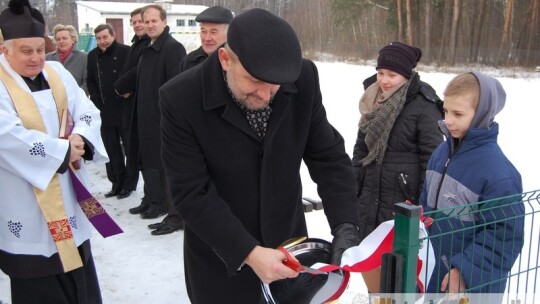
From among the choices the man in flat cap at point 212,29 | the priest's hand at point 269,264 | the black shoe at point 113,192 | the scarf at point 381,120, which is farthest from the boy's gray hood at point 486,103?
the black shoe at point 113,192

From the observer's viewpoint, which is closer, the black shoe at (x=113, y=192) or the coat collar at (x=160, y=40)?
the coat collar at (x=160, y=40)

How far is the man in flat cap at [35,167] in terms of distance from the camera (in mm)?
2723

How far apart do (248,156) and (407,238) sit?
696 millimetres

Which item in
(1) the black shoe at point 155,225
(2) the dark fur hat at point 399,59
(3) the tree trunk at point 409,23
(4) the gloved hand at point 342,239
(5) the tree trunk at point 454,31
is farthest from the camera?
(3) the tree trunk at point 409,23

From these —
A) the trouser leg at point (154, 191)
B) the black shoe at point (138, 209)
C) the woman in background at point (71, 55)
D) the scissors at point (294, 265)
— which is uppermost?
the woman in background at point (71, 55)

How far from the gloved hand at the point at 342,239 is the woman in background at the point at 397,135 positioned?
122 cm

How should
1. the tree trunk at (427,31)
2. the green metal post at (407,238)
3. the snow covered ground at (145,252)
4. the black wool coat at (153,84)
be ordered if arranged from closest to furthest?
the green metal post at (407,238) → the snow covered ground at (145,252) → the black wool coat at (153,84) → the tree trunk at (427,31)

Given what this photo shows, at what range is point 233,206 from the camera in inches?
81.3

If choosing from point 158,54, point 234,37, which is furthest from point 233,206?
point 158,54

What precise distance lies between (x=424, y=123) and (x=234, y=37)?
1.78 metres

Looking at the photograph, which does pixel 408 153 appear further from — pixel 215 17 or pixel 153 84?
pixel 153 84

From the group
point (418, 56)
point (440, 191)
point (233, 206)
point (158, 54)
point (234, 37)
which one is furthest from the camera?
point (158, 54)

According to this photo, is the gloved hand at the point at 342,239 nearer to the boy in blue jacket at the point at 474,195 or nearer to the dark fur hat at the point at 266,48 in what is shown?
the boy in blue jacket at the point at 474,195

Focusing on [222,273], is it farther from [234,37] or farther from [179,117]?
[234,37]
